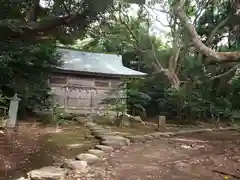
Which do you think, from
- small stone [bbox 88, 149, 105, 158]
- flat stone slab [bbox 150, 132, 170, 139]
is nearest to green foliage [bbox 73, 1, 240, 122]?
flat stone slab [bbox 150, 132, 170, 139]

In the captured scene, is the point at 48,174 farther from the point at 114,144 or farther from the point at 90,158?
the point at 114,144

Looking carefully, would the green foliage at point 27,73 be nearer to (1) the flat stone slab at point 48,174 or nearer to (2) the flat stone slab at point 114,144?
(2) the flat stone slab at point 114,144

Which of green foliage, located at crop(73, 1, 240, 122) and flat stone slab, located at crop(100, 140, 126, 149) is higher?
green foliage, located at crop(73, 1, 240, 122)

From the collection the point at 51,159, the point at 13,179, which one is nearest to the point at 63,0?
the point at 13,179

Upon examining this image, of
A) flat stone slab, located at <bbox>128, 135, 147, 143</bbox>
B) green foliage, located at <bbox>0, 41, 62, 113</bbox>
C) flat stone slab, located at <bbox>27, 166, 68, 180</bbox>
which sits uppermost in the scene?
green foliage, located at <bbox>0, 41, 62, 113</bbox>

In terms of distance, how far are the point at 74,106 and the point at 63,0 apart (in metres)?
11.5

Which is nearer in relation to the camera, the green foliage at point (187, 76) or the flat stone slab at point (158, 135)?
the flat stone slab at point (158, 135)

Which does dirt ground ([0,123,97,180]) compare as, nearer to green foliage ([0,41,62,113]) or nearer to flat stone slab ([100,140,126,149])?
flat stone slab ([100,140,126,149])

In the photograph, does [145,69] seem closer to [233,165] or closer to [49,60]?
[49,60]

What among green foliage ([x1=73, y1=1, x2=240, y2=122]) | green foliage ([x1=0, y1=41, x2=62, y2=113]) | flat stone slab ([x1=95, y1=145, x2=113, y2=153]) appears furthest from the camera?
green foliage ([x1=73, y1=1, x2=240, y2=122])

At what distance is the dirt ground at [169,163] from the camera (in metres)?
4.19

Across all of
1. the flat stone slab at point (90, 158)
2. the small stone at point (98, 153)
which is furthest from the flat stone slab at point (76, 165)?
the small stone at point (98, 153)

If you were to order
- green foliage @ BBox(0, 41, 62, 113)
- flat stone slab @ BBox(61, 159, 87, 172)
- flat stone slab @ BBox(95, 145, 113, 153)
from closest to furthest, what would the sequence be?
flat stone slab @ BBox(61, 159, 87, 172) < flat stone slab @ BBox(95, 145, 113, 153) < green foliage @ BBox(0, 41, 62, 113)

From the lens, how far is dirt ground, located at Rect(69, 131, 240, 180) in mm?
4188
